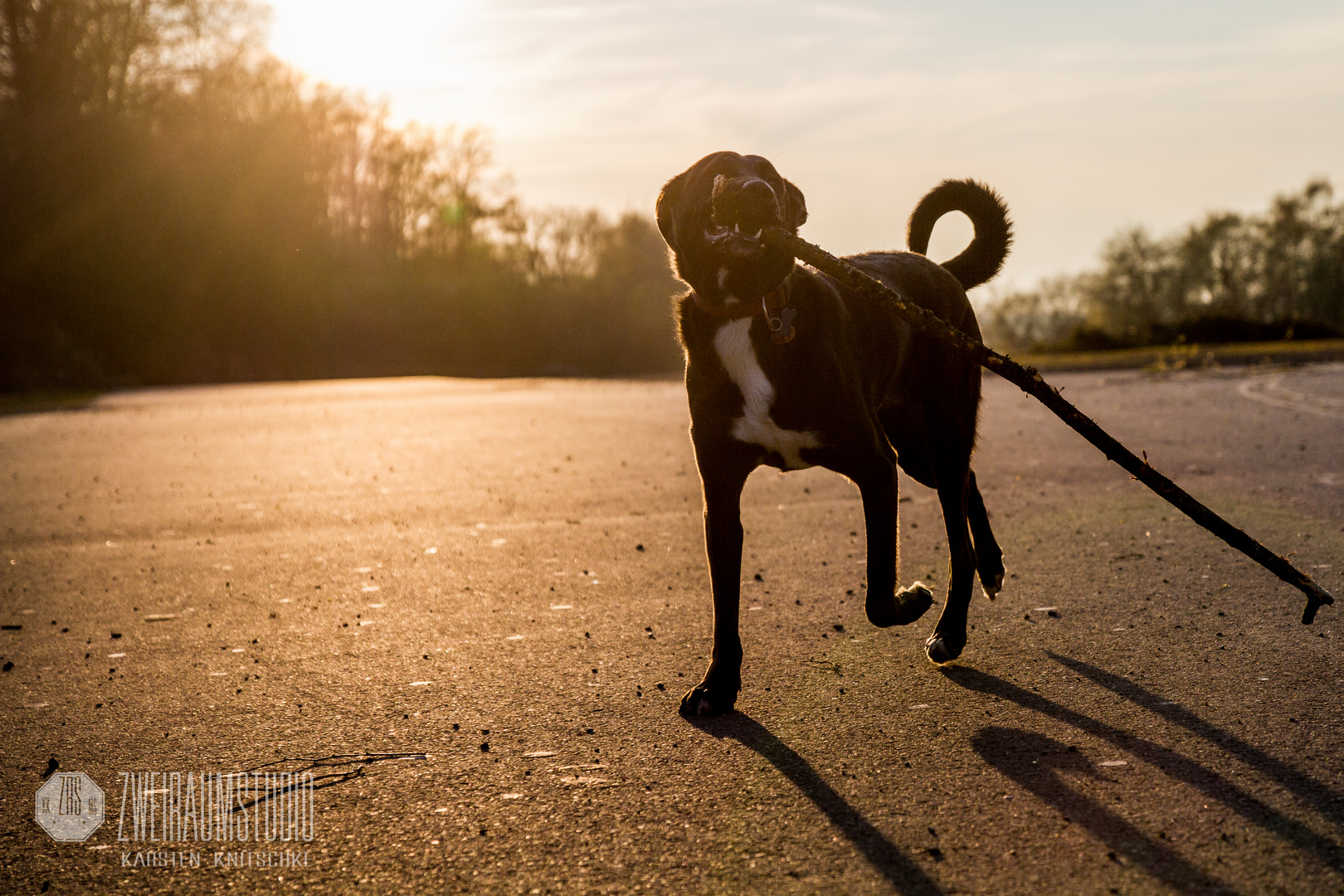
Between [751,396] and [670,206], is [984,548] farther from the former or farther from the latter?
[670,206]

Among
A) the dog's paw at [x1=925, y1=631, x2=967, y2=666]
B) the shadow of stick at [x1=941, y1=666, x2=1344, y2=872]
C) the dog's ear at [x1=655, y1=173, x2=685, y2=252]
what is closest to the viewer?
the shadow of stick at [x1=941, y1=666, x2=1344, y2=872]

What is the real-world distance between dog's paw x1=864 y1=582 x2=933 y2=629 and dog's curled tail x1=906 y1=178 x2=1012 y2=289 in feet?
5.89

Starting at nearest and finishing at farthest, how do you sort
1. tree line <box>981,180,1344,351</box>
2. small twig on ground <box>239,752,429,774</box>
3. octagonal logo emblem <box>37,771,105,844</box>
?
octagonal logo emblem <box>37,771,105,844</box>
small twig on ground <box>239,752,429,774</box>
tree line <box>981,180,1344,351</box>

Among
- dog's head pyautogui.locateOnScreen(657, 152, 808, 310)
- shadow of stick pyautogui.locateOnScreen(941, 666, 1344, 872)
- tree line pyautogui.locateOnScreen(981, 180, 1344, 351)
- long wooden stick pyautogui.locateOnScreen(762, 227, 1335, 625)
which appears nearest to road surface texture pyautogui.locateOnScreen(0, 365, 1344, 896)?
shadow of stick pyautogui.locateOnScreen(941, 666, 1344, 872)

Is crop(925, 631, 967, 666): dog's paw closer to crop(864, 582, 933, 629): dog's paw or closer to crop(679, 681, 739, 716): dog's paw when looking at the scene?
crop(864, 582, 933, 629): dog's paw

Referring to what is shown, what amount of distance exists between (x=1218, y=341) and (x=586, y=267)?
1008 inches

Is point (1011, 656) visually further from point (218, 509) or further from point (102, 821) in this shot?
point (218, 509)

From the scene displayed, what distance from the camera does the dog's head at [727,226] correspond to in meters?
3.65

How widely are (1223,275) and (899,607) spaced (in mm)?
60188

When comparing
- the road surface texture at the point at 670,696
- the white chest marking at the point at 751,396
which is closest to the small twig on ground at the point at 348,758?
the road surface texture at the point at 670,696

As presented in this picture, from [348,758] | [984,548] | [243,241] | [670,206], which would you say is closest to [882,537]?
[984,548]

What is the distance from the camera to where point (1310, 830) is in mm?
2604

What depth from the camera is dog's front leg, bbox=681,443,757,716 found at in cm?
372

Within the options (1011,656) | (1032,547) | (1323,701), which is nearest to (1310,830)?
(1323,701)
